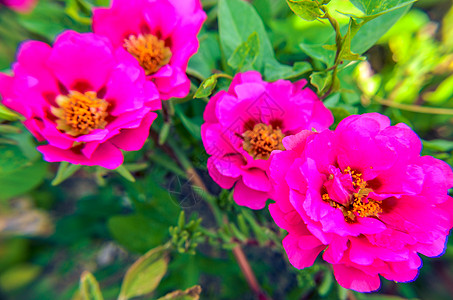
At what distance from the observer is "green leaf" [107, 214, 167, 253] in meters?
0.74

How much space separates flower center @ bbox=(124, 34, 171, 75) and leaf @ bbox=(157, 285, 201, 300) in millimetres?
364

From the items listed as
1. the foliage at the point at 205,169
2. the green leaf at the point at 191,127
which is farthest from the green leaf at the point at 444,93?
the green leaf at the point at 191,127

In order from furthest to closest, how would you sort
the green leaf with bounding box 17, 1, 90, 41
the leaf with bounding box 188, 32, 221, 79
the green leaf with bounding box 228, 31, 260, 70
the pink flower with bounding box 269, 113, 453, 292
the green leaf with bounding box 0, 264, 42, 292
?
the green leaf with bounding box 0, 264, 42, 292
the green leaf with bounding box 17, 1, 90, 41
the leaf with bounding box 188, 32, 221, 79
the green leaf with bounding box 228, 31, 260, 70
the pink flower with bounding box 269, 113, 453, 292

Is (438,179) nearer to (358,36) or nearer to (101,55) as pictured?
(358,36)

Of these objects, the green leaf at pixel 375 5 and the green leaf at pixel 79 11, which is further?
the green leaf at pixel 79 11

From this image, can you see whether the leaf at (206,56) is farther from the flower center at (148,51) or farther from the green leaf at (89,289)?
the green leaf at (89,289)

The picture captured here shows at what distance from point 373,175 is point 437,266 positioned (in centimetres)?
85

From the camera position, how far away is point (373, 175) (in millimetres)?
407

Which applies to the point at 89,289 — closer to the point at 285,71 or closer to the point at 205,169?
the point at 205,169

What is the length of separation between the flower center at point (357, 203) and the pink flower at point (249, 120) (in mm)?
76

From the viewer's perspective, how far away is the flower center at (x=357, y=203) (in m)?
0.41

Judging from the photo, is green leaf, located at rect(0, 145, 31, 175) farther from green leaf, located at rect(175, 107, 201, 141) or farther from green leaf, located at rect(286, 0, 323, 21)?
green leaf, located at rect(286, 0, 323, 21)

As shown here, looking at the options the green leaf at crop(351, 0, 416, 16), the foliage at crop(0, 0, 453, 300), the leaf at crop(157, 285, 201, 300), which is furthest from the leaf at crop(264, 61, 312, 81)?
the leaf at crop(157, 285, 201, 300)

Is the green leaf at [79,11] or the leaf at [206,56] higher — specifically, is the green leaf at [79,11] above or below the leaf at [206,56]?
above
